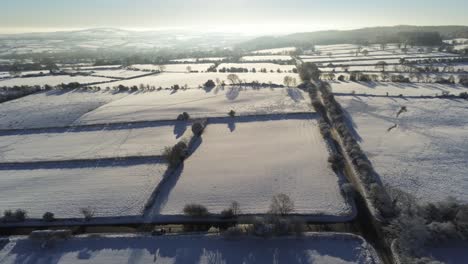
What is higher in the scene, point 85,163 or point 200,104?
point 200,104

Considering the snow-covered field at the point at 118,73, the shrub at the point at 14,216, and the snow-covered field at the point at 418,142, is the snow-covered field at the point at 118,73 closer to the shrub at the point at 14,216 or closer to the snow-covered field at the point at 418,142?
the snow-covered field at the point at 418,142

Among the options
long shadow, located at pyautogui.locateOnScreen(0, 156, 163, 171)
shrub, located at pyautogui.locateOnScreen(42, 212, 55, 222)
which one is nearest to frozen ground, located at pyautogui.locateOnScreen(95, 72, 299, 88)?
long shadow, located at pyautogui.locateOnScreen(0, 156, 163, 171)

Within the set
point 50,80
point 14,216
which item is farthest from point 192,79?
point 14,216

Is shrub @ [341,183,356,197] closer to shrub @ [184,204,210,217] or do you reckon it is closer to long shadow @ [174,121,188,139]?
shrub @ [184,204,210,217]

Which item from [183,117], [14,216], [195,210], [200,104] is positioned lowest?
[14,216]

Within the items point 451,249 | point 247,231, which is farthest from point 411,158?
point 247,231

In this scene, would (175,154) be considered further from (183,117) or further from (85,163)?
(183,117)
